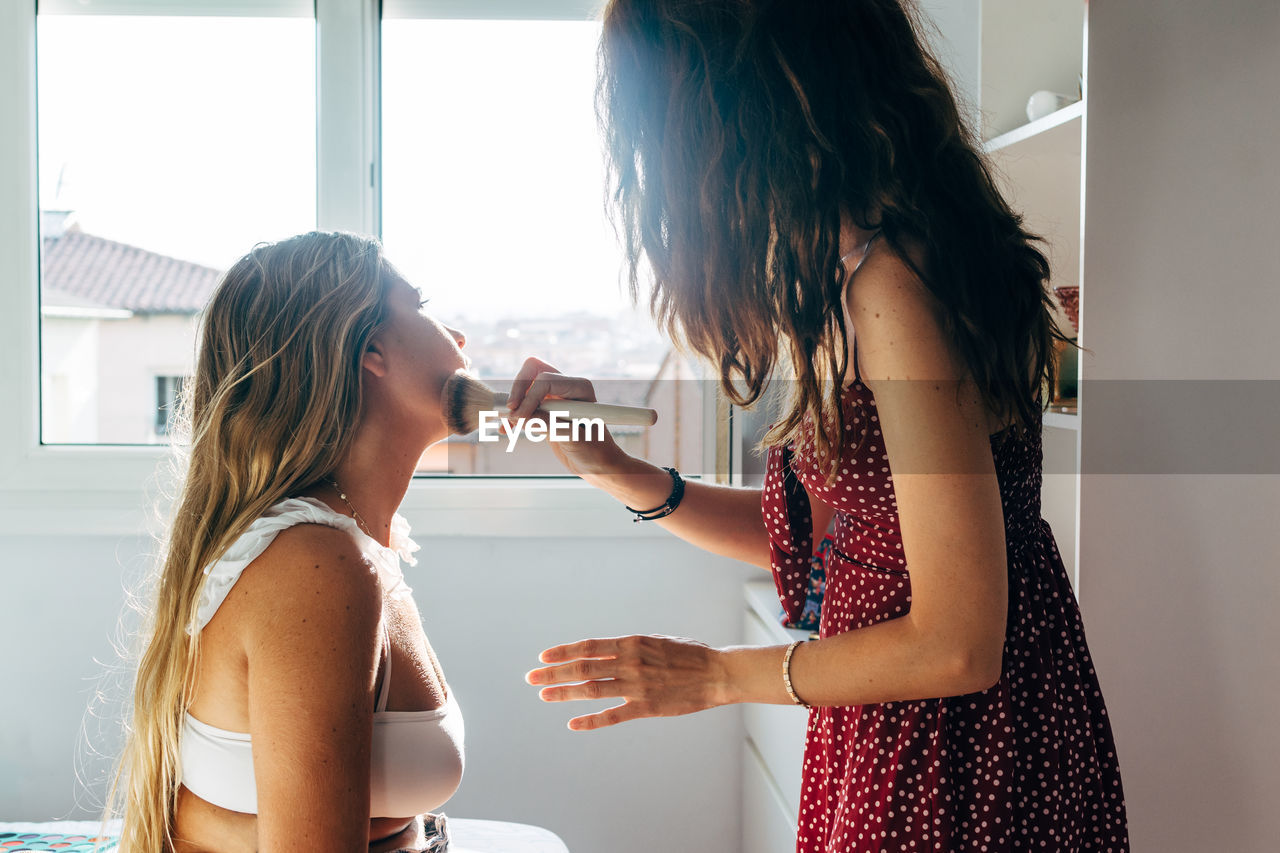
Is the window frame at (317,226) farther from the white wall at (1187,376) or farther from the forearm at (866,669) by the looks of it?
the forearm at (866,669)

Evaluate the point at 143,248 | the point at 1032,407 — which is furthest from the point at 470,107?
the point at 1032,407

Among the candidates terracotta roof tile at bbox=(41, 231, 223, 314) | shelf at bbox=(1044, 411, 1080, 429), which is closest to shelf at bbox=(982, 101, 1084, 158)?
shelf at bbox=(1044, 411, 1080, 429)

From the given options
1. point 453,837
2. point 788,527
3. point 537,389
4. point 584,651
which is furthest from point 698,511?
point 453,837

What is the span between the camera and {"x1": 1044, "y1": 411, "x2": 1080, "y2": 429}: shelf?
115 centimetres

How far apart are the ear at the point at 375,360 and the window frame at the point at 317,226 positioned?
3.13ft

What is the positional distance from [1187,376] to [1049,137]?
1.31ft

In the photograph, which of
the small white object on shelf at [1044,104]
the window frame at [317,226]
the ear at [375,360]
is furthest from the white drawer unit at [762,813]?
the small white object on shelf at [1044,104]

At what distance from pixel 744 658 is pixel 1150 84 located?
824mm

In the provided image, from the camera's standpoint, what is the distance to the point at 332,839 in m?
0.86

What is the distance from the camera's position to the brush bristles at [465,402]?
1.07 m

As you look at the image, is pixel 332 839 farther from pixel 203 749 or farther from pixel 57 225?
pixel 57 225

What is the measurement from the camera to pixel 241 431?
996 mm

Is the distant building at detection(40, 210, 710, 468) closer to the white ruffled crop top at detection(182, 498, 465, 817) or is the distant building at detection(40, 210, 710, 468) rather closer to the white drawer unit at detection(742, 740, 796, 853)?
the white drawer unit at detection(742, 740, 796, 853)

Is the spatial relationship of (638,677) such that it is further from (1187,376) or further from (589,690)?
(1187,376)
